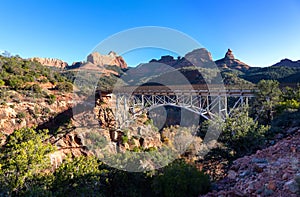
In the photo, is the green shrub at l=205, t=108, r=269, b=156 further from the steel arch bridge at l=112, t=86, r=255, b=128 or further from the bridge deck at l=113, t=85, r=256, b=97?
the bridge deck at l=113, t=85, r=256, b=97

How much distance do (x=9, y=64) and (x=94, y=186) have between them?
59.8 ft

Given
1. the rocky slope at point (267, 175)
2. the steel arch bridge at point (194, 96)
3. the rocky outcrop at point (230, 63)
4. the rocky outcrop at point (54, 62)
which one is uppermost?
the rocky outcrop at point (54, 62)

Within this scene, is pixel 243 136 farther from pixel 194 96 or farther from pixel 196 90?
pixel 194 96

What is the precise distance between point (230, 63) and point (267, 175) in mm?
48239

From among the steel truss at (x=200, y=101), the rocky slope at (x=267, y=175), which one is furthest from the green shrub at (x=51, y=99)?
the rocky slope at (x=267, y=175)

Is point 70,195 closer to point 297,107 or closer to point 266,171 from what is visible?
point 266,171

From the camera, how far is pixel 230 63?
48000 mm

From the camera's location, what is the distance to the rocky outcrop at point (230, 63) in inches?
1790

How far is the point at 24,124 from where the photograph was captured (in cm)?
1196

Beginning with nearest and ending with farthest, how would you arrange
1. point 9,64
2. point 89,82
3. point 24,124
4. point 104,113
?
point 24,124 → point 104,113 → point 9,64 → point 89,82

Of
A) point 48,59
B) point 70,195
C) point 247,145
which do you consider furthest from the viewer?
point 48,59

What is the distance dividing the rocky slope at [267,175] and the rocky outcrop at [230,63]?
43.4m

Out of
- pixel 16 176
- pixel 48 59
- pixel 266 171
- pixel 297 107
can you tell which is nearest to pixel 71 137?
pixel 16 176

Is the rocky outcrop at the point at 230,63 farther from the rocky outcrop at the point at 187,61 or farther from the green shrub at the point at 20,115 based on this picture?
the green shrub at the point at 20,115
